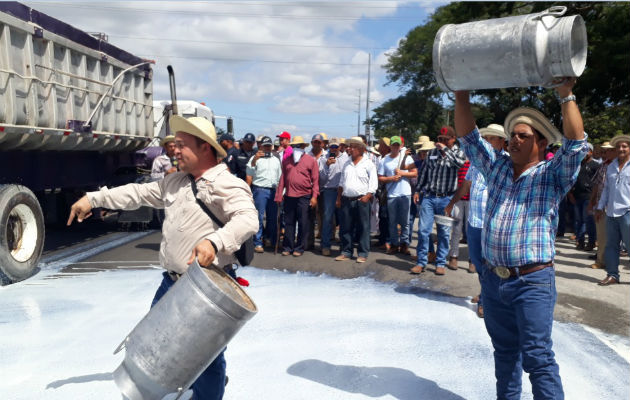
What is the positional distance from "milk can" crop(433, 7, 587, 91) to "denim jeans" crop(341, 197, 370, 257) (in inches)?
203

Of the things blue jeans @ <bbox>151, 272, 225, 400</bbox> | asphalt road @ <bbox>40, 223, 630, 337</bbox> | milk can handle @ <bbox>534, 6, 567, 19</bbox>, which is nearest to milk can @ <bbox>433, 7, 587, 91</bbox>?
milk can handle @ <bbox>534, 6, 567, 19</bbox>

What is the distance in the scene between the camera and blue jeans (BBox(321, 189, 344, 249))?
27.7 feet

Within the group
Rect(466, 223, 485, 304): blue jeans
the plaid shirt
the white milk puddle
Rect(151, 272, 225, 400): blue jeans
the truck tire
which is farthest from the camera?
the plaid shirt

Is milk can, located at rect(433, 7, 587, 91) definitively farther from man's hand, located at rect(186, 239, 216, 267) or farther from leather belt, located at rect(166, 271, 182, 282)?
leather belt, located at rect(166, 271, 182, 282)

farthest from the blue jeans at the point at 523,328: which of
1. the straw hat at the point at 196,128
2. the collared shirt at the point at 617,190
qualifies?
the collared shirt at the point at 617,190

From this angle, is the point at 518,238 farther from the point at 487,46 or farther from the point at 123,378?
the point at 123,378

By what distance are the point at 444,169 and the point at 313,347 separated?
11.5 feet

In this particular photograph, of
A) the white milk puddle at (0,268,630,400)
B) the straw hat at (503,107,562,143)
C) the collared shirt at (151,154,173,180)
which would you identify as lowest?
the white milk puddle at (0,268,630,400)

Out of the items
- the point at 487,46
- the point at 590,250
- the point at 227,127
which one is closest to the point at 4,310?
the point at 487,46

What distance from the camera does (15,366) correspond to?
12.9ft

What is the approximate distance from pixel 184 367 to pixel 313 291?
374 cm

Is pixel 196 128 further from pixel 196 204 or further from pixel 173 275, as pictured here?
pixel 173 275

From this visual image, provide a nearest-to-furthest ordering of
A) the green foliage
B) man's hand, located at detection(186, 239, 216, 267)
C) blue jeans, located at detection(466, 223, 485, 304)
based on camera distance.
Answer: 1. man's hand, located at detection(186, 239, 216, 267)
2. blue jeans, located at detection(466, 223, 485, 304)
3. the green foliage

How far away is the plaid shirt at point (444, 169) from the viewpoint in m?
7.00
